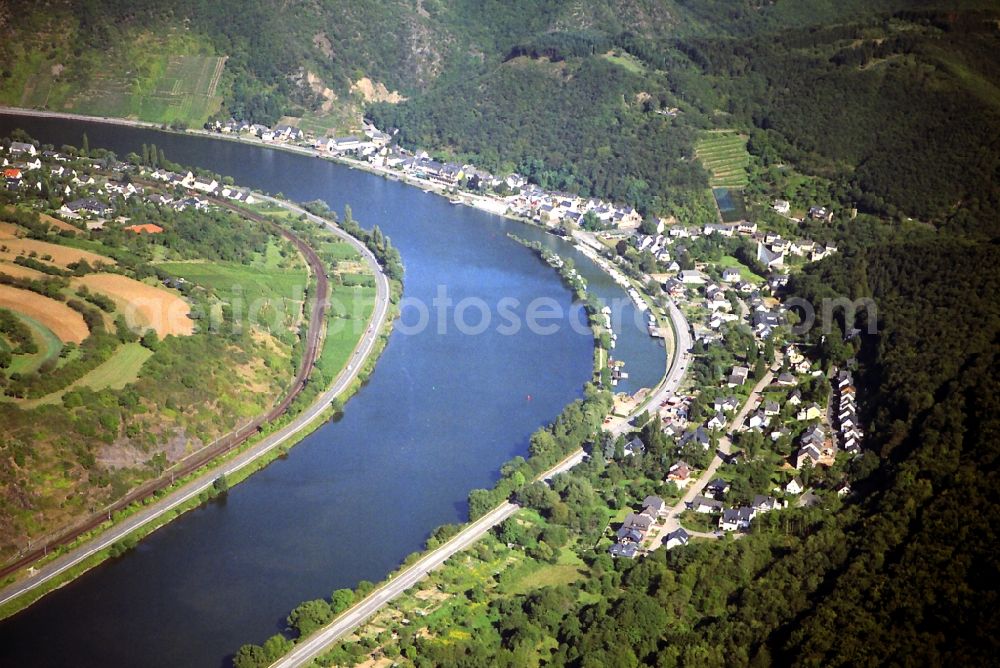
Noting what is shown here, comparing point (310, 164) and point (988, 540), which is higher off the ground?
point (988, 540)

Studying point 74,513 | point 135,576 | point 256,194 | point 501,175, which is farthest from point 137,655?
point 501,175

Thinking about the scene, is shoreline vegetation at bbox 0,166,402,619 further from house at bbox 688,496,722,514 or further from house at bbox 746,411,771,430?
house at bbox 746,411,771,430

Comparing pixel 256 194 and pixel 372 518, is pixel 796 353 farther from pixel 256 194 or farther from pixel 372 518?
pixel 256 194

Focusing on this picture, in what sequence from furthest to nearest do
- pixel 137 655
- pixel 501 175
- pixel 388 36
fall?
pixel 388 36 → pixel 501 175 → pixel 137 655

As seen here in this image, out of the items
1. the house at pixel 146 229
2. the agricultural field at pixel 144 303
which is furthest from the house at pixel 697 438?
the house at pixel 146 229

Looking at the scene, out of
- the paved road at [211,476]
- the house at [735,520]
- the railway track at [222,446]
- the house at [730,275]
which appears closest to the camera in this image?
the paved road at [211,476]

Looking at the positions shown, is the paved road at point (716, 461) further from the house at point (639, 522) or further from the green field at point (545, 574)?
the green field at point (545, 574)

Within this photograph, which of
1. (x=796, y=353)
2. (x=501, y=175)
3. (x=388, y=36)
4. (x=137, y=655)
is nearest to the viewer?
(x=137, y=655)
